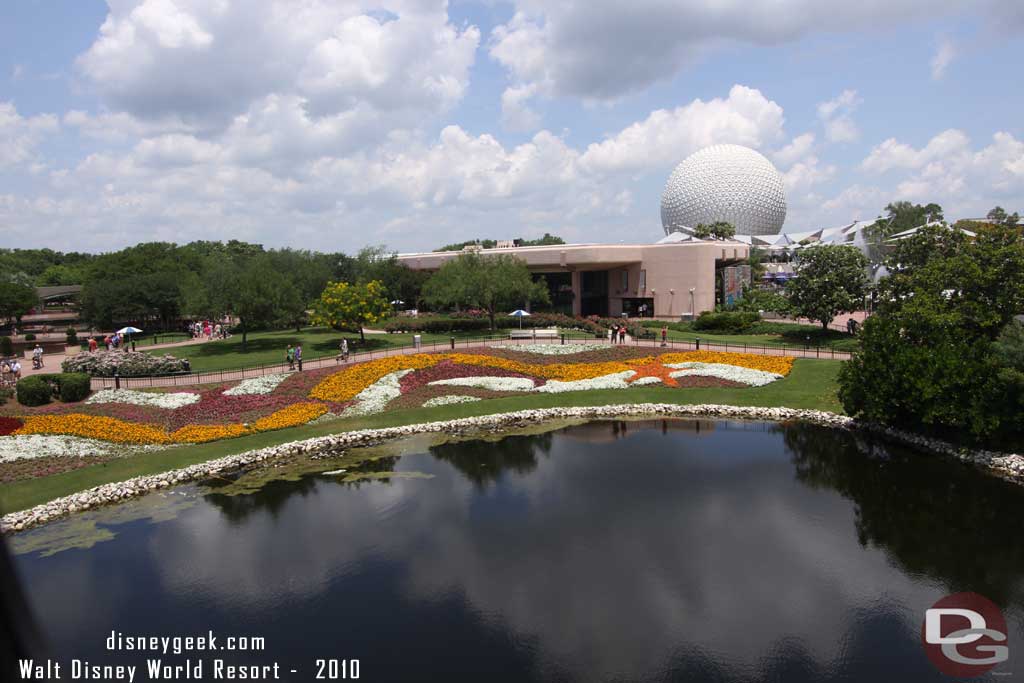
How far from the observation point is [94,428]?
2514 centimetres

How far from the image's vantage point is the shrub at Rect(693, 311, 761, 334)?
1989 inches

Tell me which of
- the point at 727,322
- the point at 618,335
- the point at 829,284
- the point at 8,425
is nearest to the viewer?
the point at 8,425

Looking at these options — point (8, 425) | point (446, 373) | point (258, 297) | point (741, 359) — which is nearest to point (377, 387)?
point (446, 373)

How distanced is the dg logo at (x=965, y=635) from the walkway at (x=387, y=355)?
1036 inches

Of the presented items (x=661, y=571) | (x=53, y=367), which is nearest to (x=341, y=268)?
(x=53, y=367)

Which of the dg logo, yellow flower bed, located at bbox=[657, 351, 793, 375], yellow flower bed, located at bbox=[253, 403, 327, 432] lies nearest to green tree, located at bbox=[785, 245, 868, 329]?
yellow flower bed, located at bbox=[657, 351, 793, 375]

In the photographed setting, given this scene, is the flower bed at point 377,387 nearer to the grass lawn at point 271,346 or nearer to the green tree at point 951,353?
the grass lawn at point 271,346

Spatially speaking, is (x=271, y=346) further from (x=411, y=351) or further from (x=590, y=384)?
(x=590, y=384)

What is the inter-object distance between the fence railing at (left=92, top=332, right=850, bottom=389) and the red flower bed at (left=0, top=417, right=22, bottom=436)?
639 centimetres

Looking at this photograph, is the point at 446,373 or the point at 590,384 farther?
the point at 446,373

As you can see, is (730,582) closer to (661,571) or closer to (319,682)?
(661,571)

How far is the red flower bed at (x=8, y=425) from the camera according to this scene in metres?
24.4

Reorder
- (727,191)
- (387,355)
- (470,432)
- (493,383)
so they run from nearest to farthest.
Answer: (470,432), (493,383), (387,355), (727,191)

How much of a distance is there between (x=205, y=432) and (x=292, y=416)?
348 cm
